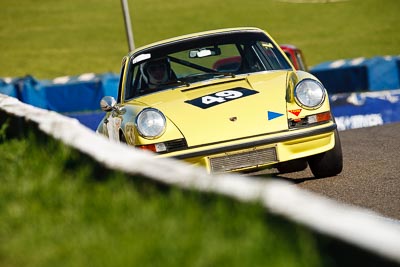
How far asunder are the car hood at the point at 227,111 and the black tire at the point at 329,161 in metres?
0.64

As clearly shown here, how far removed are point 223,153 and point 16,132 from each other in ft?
5.56

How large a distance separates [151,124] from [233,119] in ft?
1.99

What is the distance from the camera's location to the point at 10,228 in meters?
4.46

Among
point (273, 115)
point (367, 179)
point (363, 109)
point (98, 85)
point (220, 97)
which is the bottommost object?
point (363, 109)

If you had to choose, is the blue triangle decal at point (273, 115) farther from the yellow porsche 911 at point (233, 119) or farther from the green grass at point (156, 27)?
the green grass at point (156, 27)

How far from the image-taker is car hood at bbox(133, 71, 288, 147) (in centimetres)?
780

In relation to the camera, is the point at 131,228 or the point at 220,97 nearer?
the point at 131,228

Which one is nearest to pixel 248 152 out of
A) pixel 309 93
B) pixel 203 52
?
pixel 309 93

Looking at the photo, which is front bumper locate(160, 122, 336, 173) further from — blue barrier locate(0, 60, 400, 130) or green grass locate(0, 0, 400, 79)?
green grass locate(0, 0, 400, 79)

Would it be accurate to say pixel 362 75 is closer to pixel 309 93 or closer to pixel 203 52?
pixel 203 52

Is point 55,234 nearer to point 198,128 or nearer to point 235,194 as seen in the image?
point 235,194

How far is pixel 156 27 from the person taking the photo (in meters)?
45.4

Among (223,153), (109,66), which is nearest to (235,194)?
Result: (223,153)

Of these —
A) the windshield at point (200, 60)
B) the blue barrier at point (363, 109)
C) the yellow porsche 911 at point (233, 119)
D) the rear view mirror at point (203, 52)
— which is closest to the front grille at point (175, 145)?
the yellow porsche 911 at point (233, 119)
